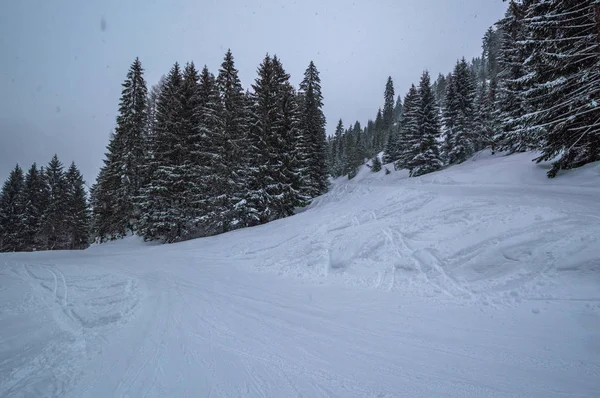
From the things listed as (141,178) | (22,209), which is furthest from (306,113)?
(22,209)

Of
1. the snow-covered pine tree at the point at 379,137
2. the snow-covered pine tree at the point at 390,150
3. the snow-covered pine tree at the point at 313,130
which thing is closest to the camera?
the snow-covered pine tree at the point at 313,130

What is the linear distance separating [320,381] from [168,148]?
20.3 metres

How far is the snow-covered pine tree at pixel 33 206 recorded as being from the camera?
31297 mm

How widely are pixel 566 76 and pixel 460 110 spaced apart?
74.2 feet

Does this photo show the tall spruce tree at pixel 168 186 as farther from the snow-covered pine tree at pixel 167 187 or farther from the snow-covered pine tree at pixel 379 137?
the snow-covered pine tree at pixel 379 137

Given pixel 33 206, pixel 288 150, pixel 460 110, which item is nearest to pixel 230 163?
pixel 288 150

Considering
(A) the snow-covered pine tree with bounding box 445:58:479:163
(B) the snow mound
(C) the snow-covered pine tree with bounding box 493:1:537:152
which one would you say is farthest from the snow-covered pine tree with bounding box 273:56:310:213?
(A) the snow-covered pine tree with bounding box 445:58:479:163

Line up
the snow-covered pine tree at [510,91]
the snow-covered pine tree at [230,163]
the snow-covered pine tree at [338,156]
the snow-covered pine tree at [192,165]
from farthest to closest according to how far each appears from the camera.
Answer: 1. the snow-covered pine tree at [338,156]
2. the snow-covered pine tree at [192,165]
3. the snow-covered pine tree at [230,163]
4. the snow-covered pine tree at [510,91]

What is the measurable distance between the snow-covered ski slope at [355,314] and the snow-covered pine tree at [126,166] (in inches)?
465

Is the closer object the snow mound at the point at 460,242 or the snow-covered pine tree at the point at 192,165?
the snow mound at the point at 460,242

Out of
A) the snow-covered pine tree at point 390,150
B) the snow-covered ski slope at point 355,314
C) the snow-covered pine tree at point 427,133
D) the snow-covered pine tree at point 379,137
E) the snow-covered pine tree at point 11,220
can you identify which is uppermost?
the snow-covered pine tree at point 379,137

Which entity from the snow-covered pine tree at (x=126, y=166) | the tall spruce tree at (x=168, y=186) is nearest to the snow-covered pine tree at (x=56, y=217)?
the snow-covered pine tree at (x=126, y=166)

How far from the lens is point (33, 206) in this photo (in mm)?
31984

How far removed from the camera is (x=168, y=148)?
19281 millimetres
